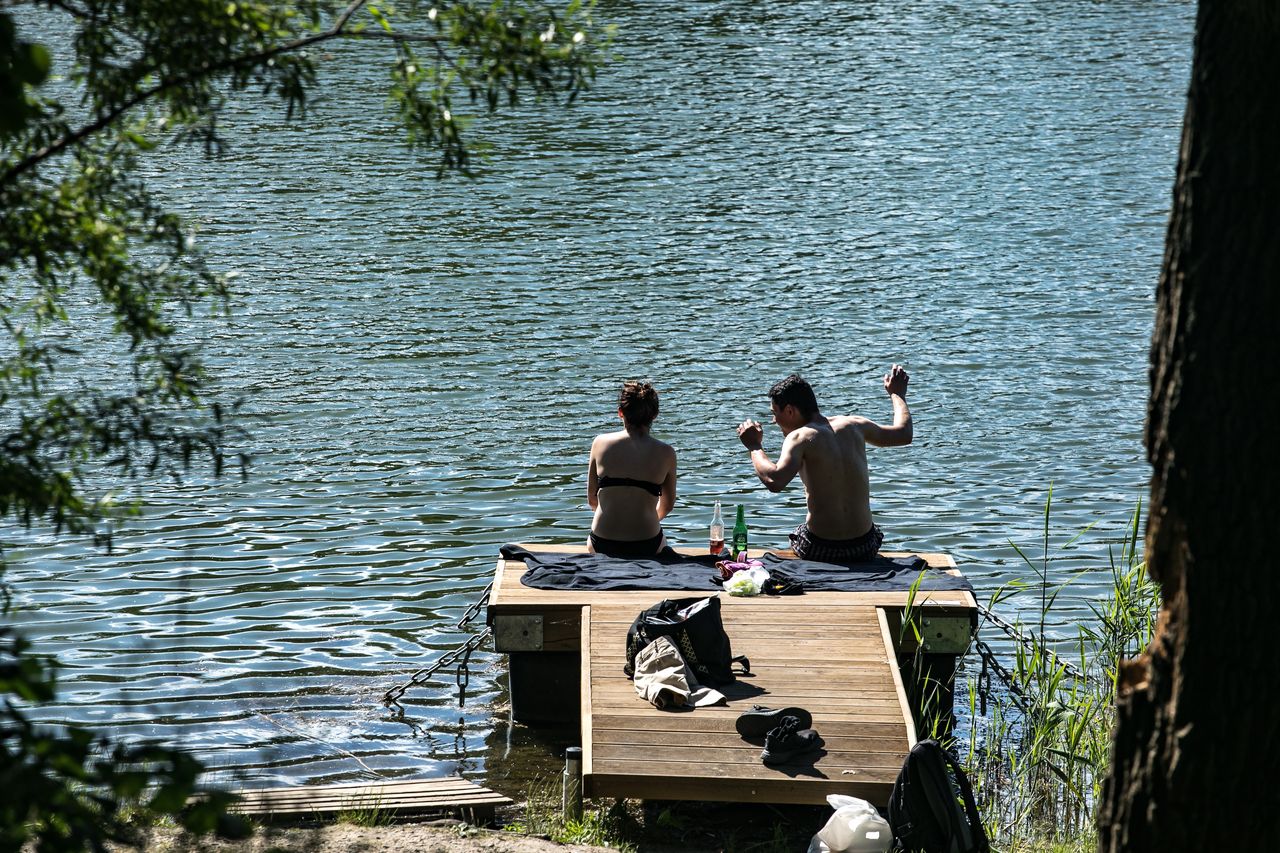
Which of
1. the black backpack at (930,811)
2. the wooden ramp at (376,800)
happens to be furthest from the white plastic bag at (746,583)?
the black backpack at (930,811)

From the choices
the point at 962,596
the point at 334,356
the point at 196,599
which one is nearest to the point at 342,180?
the point at 334,356

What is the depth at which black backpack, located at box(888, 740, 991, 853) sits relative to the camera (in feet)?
18.8

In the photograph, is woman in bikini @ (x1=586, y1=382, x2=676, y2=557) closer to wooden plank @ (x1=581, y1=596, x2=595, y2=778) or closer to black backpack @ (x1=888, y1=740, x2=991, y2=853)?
wooden plank @ (x1=581, y1=596, x2=595, y2=778)

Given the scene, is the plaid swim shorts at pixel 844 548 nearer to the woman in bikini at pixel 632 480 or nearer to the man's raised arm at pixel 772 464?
the man's raised arm at pixel 772 464

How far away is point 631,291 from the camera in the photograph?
1627cm

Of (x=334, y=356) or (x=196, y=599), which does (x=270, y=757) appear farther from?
(x=334, y=356)

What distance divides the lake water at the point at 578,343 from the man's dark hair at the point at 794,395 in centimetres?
203

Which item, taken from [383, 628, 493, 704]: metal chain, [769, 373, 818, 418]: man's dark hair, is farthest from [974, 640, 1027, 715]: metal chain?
[383, 628, 493, 704]: metal chain

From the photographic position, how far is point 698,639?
6781 millimetres

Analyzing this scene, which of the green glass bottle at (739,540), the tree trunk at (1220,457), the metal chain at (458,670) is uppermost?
the tree trunk at (1220,457)

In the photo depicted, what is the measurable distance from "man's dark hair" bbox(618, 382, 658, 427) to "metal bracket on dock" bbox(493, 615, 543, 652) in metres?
1.49

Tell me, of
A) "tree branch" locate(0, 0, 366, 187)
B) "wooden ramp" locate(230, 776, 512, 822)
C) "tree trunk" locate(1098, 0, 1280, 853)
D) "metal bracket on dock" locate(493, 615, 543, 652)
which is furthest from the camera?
"metal bracket on dock" locate(493, 615, 543, 652)

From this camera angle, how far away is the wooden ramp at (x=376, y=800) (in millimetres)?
6012

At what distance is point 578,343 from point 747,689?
815 cm
